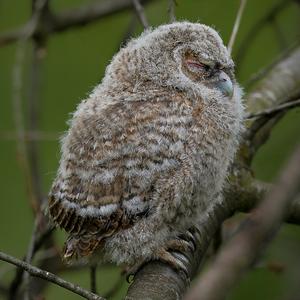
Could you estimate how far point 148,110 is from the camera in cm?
234

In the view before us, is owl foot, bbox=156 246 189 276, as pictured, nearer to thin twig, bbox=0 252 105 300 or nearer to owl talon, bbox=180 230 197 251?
owl talon, bbox=180 230 197 251

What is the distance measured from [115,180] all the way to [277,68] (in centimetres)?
162

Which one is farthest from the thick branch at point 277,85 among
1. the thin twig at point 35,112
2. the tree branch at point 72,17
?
the thin twig at point 35,112

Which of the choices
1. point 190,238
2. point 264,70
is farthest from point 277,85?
point 190,238

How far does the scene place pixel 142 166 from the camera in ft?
7.32

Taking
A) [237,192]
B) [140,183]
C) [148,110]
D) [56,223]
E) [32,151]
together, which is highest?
[148,110]

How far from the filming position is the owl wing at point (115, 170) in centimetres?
223

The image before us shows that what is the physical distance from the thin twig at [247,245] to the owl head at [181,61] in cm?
171

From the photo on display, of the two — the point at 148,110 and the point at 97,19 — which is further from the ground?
the point at 148,110

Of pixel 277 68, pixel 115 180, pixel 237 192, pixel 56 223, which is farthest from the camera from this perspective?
pixel 277 68

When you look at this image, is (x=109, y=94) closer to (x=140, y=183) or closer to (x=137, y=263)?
(x=140, y=183)

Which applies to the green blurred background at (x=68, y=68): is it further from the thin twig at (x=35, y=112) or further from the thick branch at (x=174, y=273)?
the thick branch at (x=174, y=273)

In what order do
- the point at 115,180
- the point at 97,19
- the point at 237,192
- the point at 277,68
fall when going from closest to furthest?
the point at 115,180 < the point at 237,192 < the point at 277,68 < the point at 97,19

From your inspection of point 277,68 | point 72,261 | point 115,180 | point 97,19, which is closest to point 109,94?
point 115,180
